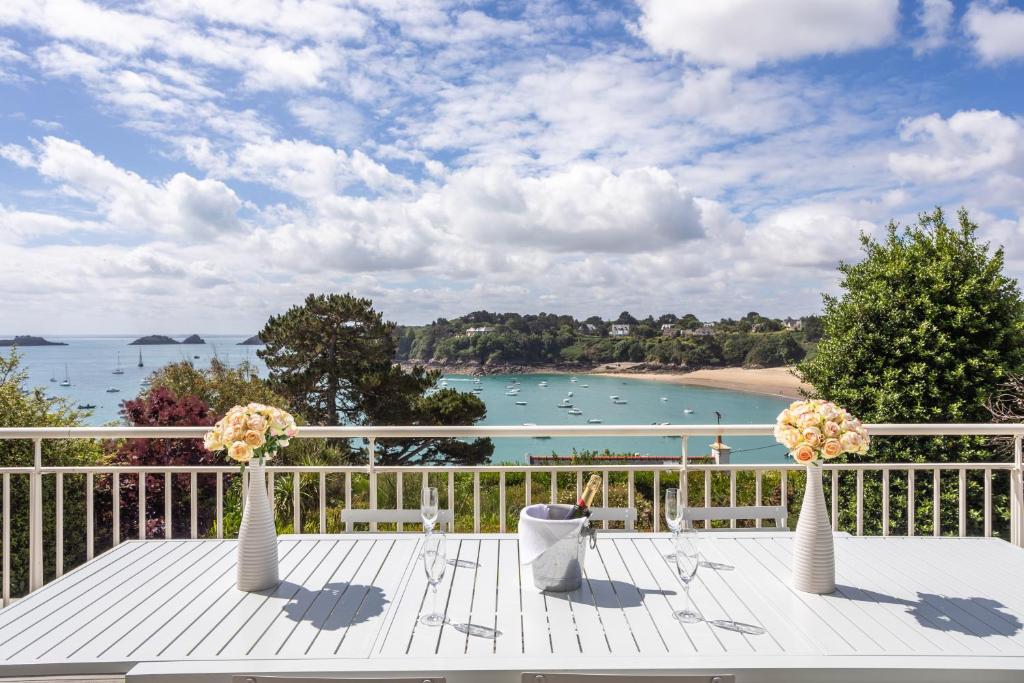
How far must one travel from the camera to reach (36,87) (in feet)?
40.2

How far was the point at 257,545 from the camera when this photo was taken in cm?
180

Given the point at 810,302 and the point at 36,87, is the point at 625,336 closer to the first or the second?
the point at 810,302

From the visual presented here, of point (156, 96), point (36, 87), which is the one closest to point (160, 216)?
point (36, 87)

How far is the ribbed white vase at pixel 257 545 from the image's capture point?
1786 millimetres

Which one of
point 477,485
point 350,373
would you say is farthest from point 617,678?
point 350,373

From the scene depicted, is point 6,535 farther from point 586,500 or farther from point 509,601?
point 586,500

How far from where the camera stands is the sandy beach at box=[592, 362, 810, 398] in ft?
53.1

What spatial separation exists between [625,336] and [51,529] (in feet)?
→ 52.6

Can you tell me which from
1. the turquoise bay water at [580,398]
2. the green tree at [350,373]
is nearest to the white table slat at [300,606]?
the green tree at [350,373]

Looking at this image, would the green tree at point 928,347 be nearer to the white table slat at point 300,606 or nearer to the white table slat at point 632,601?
the white table slat at point 632,601

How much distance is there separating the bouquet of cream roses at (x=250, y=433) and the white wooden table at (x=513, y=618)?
405 millimetres

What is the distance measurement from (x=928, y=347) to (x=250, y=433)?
765cm

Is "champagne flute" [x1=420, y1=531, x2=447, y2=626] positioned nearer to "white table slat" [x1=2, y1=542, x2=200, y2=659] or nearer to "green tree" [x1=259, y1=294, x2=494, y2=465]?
"white table slat" [x1=2, y1=542, x2=200, y2=659]

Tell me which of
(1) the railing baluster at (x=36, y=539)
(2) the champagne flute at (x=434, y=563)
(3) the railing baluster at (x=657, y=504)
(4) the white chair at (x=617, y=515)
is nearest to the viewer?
(2) the champagne flute at (x=434, y=563)
